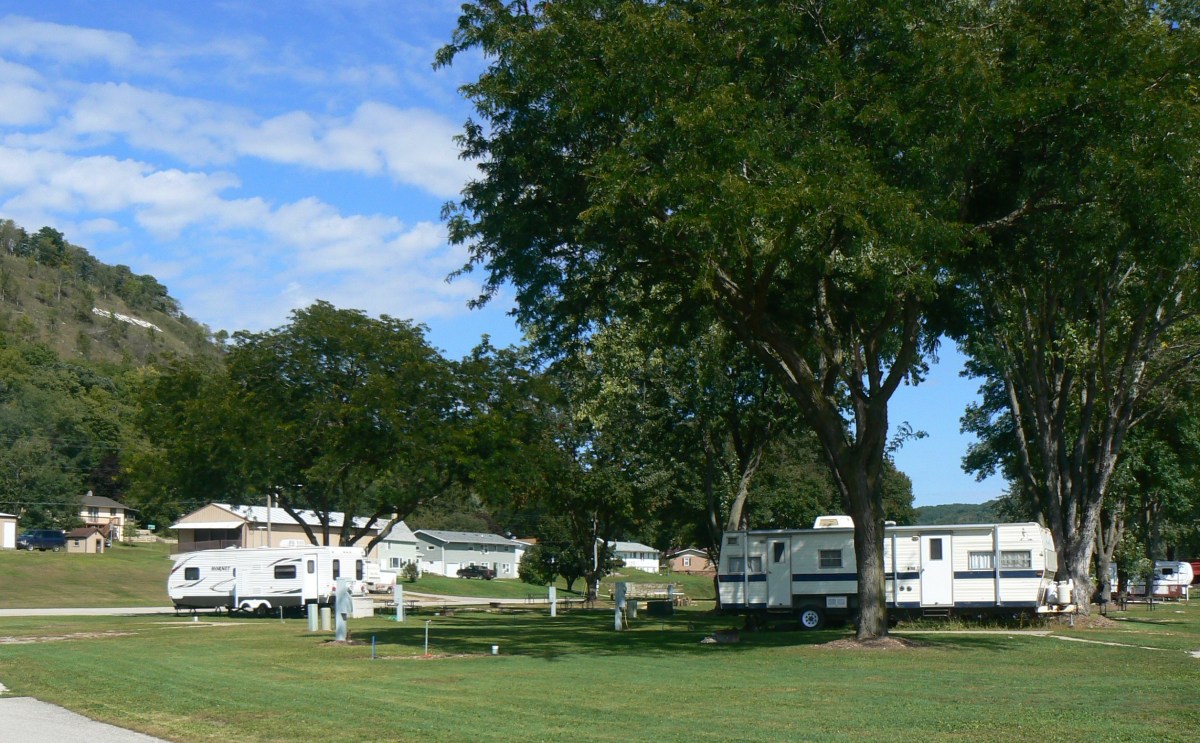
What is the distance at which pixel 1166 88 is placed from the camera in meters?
20.3

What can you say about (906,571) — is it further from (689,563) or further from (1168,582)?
(689,563)

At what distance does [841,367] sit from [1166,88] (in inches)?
327

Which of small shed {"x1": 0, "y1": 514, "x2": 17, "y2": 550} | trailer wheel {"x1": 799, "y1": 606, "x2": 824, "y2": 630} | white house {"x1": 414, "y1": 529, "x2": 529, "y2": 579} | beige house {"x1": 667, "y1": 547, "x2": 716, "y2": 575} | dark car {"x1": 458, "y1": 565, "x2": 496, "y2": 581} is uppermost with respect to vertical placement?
small shed {"x1": 0, "y1": 514, "x2": 17, "y2": 550}

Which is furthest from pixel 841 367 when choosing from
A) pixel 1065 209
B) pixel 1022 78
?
pixel 1022 78

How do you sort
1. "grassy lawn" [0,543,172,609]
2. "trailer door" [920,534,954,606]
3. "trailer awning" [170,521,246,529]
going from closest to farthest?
"trailer door" [920,534,954,606]
"grassy lawn" [0,543,172,609]
"trailer awning" [170,521,246,529]

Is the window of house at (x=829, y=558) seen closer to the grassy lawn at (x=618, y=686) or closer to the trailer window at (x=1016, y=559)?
the trailer window at (x=1016, y=559)

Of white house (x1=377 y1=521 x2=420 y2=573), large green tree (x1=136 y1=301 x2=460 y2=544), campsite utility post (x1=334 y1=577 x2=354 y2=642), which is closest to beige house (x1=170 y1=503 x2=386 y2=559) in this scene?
white house (x1=377 y1=521 x2=420 y2=573)

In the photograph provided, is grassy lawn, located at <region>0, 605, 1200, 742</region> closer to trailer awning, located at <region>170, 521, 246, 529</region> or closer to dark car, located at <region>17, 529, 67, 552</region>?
dark car, located at <region>17, 529, 67, 552</region>

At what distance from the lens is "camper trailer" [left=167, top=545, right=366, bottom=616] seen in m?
43.8

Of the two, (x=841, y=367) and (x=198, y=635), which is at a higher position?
(x=841, y=367)

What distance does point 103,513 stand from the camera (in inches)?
4289

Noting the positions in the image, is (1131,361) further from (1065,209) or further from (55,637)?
(55,637)

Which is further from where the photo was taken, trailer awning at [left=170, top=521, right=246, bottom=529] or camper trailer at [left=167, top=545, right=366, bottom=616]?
trailer awning at [left=170, top=521, right=246, bottom=529]

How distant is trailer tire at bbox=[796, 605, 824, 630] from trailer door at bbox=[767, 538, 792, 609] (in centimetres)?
50
